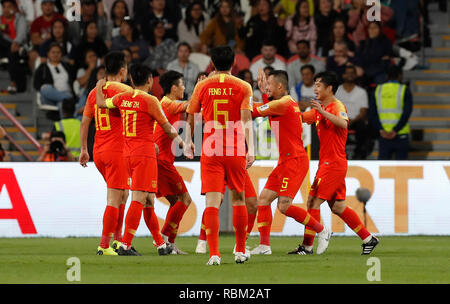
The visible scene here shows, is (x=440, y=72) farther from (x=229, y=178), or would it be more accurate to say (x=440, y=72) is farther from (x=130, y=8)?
(x=229, y=178)

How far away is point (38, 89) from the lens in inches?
832

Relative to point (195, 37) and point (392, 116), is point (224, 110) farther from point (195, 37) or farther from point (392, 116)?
point (195, 37)

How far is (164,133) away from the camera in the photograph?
44.3ft

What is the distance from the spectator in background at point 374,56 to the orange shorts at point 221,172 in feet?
35.7

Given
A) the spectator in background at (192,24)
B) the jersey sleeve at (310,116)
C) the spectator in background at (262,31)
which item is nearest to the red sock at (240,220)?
the jersey sleeve at (310,116)

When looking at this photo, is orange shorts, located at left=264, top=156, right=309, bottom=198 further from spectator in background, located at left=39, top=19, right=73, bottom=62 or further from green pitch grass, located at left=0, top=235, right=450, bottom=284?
spectator in background, located at left=39, top=19, right=73, bottom=62

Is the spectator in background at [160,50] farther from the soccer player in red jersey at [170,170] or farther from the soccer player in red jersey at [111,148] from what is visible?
the soccer player in red jersey at [111,148]

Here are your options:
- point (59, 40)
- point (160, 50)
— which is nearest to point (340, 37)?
point (160, 50)

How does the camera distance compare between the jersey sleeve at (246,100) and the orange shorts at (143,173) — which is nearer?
the jersey sleeve at (246,100)

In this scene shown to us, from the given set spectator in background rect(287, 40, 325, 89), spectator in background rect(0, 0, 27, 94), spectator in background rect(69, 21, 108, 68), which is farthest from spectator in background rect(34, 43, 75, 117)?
spectator in background rect(287, 40, 325, 89)

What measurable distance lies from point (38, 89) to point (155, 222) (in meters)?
8.81

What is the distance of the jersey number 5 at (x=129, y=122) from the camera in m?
12.3

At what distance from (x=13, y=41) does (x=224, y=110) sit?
12.2 m

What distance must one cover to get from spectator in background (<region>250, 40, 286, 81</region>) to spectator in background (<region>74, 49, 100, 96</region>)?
3.22 meters
